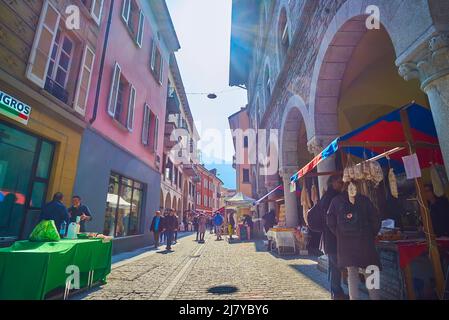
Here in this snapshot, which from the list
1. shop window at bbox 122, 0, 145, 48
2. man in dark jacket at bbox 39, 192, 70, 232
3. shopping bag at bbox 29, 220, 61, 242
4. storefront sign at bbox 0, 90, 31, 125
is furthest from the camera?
shop window at bbox 122, 0, 145, 48

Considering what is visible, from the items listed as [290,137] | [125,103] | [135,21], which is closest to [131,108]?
[125,103]

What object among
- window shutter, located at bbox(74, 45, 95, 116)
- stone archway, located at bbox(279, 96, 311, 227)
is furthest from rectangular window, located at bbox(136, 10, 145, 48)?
stone archway, located at bbox(279, 96, 311, 227)

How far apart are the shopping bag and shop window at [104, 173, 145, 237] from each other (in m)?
5.06

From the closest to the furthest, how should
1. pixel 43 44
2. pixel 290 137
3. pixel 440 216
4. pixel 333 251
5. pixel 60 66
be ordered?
pixel 333 251 → pixel 440 216 → pixel 43 44 → pixel 60 66 → pixel 290 137

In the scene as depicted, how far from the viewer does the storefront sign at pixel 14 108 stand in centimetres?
478

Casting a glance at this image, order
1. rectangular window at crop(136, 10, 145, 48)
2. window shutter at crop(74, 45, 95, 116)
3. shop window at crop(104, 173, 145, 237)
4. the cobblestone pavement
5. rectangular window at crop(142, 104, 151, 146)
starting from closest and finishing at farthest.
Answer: the cobblestone pavement, window shutter at crop(74, 45, 95, 116), shop window at crop(104, 173, 145, 237), rectangular window at crop(136, 10, 145, 48), rectangular window at crop(142, 104, 151, 146)

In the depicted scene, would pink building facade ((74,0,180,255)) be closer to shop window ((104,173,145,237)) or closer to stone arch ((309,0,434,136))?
shop window ((104,173,145,237))

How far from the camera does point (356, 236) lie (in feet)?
10.1

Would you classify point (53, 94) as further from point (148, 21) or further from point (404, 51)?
point (148, 21)

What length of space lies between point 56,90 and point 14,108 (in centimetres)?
166

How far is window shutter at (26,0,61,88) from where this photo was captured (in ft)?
18.3

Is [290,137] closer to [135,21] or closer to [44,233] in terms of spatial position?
[44,233]

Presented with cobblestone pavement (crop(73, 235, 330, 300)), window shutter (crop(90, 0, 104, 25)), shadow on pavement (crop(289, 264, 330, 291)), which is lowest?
cobblestone pavement (crop(73, 235, 330, 300))
